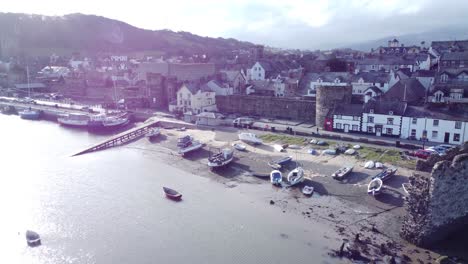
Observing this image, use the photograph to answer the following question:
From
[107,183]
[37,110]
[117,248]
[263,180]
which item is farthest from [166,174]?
[37,110]

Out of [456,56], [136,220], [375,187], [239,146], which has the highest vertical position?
[456,56]

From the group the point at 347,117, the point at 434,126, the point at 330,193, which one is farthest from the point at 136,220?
the point at 434,126

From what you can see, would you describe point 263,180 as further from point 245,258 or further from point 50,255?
point 50,255

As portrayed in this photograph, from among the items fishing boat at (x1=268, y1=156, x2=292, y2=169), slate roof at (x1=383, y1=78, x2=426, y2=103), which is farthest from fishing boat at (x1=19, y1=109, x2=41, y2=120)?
slate roof at (x1=383, y1=78, x2=426, y2=103)

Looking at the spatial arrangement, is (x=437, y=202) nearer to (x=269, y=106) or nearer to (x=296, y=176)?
(x=296, y=176)

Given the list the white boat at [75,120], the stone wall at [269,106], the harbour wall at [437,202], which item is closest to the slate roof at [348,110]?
the stone wall at [269,106]

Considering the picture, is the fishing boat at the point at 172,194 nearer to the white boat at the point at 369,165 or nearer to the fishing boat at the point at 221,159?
the fishing boat at the point at 221,159

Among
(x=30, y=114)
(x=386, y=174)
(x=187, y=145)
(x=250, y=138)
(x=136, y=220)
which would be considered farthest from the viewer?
(x=30, y=114)
